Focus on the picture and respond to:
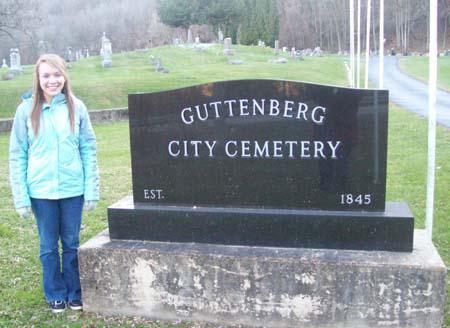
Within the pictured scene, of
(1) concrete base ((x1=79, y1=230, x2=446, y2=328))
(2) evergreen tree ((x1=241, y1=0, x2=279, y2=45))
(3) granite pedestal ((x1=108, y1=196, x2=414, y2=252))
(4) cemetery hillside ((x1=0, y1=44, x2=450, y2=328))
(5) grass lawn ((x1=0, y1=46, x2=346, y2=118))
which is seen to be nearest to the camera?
(1) concrete base ((x1=79, y1=230, x2=446, y2=328))

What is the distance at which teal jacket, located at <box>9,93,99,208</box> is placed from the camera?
371cm

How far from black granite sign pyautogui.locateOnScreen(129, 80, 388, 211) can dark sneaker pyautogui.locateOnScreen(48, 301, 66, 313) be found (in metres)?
0.94

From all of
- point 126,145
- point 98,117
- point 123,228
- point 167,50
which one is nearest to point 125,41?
point 167,50

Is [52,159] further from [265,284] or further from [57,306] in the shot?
[265,284]

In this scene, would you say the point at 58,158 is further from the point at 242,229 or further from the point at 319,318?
the point at 319,318

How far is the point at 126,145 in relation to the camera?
1311cm

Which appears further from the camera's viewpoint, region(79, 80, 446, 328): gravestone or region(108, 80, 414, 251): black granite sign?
region(108, 80, 414, 251): black granite sign

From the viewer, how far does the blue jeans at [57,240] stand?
149 inches

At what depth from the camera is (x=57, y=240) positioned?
3926 mm

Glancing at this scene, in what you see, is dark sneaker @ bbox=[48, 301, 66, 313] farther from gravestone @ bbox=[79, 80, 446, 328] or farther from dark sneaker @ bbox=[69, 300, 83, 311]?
gravestone @ bbox=[79, 80, 446, 328]

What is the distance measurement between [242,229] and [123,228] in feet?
3.00

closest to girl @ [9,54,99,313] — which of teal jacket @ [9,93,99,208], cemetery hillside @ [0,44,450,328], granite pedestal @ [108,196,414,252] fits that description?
teal jacket @ [9,93,99,208]

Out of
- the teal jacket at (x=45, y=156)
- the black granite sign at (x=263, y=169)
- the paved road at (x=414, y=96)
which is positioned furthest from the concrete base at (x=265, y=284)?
the paved road at (x=414, y=96)

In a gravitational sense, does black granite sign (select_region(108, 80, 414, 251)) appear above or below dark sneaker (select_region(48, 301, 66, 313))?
above
